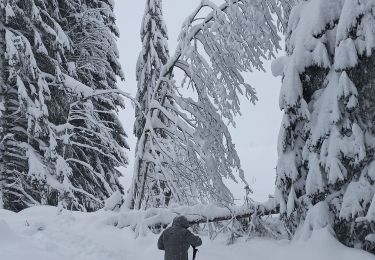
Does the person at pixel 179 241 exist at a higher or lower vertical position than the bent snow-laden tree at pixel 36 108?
lower

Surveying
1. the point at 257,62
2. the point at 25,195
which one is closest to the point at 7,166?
the point at 25,195

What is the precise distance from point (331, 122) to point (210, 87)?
13.0 feet

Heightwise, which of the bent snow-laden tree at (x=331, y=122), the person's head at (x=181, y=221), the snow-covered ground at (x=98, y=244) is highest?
the bent snow-laden tree at (x=331, y=122)

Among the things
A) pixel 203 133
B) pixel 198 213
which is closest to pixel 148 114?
pixel 203 133

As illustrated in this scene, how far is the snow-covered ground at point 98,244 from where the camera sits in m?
6.61

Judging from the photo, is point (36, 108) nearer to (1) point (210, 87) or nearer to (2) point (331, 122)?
(1) point (210, 87)

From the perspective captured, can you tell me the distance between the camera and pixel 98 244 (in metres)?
8.98

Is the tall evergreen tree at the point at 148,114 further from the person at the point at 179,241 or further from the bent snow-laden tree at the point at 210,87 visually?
the person at the point at 179,241

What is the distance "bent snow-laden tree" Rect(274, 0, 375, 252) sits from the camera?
6215mm

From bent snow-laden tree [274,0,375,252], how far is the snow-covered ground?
0.37 meters

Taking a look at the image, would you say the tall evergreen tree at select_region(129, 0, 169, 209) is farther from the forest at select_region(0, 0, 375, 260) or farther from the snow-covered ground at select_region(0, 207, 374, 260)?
the snow-covered ground at select_region(0, 207, 374, 260)

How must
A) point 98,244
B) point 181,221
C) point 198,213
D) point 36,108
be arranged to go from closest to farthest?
1. point 181,221
2. point 198,213
3. point 98,244
4. point 36,108

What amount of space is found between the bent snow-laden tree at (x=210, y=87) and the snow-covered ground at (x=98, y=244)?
155 cm

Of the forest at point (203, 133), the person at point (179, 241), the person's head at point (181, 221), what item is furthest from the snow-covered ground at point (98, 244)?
the person's head at point (181, 221)
